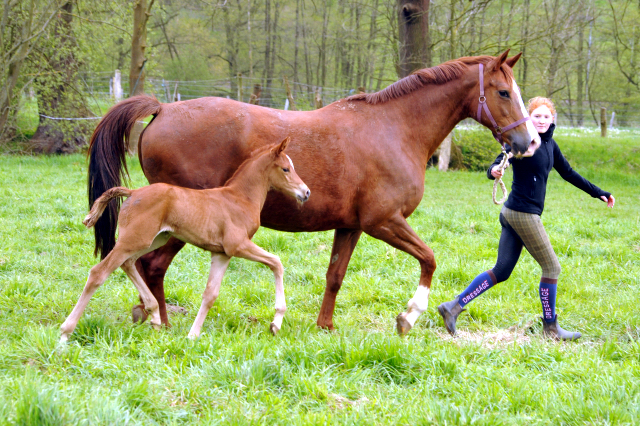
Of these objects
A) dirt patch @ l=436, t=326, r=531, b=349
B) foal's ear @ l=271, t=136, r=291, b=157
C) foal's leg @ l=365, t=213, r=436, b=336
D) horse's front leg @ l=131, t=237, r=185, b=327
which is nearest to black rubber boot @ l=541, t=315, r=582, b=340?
dirt patch @ l=436, t=326, r=531, b=349

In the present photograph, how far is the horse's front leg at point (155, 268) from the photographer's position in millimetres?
4375

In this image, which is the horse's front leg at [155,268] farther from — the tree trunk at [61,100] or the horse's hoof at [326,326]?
the tree trunk at [61,100]

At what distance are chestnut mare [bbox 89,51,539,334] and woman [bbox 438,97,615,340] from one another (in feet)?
0.72

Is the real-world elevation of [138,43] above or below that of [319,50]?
below

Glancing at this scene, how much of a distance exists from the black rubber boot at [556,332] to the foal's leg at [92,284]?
3418 millimetres

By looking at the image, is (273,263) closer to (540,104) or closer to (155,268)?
(155,268)

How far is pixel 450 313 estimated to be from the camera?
4691 mm

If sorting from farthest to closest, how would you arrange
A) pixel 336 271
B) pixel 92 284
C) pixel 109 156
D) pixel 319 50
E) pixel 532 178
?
pixel 319 50
pixel 336 271
pixel 532 178
pixel 109 156
pixel 92 284

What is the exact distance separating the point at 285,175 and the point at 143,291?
1.37 meters

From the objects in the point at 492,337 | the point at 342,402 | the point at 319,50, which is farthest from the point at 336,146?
the point at 319,50

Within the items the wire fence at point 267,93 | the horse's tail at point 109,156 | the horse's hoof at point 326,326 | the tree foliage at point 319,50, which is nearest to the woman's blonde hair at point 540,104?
the horse's hoof at point 326,326

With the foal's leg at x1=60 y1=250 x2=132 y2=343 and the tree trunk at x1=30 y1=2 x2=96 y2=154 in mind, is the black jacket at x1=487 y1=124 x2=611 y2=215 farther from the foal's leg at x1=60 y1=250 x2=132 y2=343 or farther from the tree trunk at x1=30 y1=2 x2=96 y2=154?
the tree trunk at x1=30 y1=2 x2=96 y2=154

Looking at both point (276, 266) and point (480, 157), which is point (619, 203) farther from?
point (276, 266)

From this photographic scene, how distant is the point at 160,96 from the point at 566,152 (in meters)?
17.3
